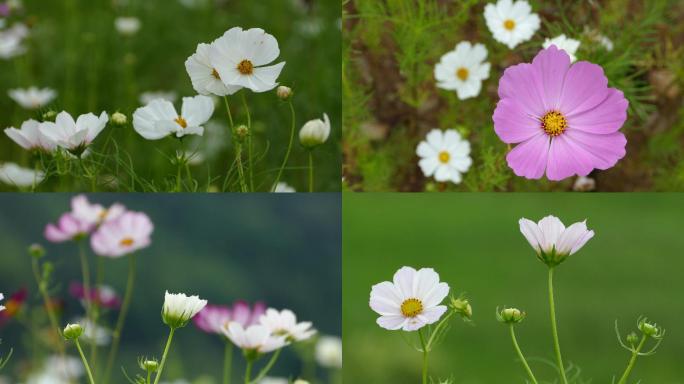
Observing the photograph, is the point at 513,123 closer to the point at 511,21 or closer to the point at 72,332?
the point at 72,332

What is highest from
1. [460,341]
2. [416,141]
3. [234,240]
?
[416,141]

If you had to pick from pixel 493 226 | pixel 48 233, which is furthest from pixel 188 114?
pixel 493 226

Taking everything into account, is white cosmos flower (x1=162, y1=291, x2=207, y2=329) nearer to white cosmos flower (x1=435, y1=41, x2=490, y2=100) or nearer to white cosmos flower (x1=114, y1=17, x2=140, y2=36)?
white cosmos flower (x1=435, y1=41, x2=490, y2=100)

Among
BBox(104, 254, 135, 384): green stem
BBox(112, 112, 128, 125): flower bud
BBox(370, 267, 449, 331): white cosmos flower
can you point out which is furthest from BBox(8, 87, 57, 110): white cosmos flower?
BBox(370, 267, 449, 331): white cosmos flower

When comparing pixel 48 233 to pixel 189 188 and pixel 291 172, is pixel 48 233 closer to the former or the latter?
pixel 189 188

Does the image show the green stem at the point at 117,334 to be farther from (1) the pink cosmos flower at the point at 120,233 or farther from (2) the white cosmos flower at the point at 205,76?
(2) the white cosmos flower at the point at 205,76

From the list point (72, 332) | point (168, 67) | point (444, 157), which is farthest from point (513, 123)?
point (168, 67)
